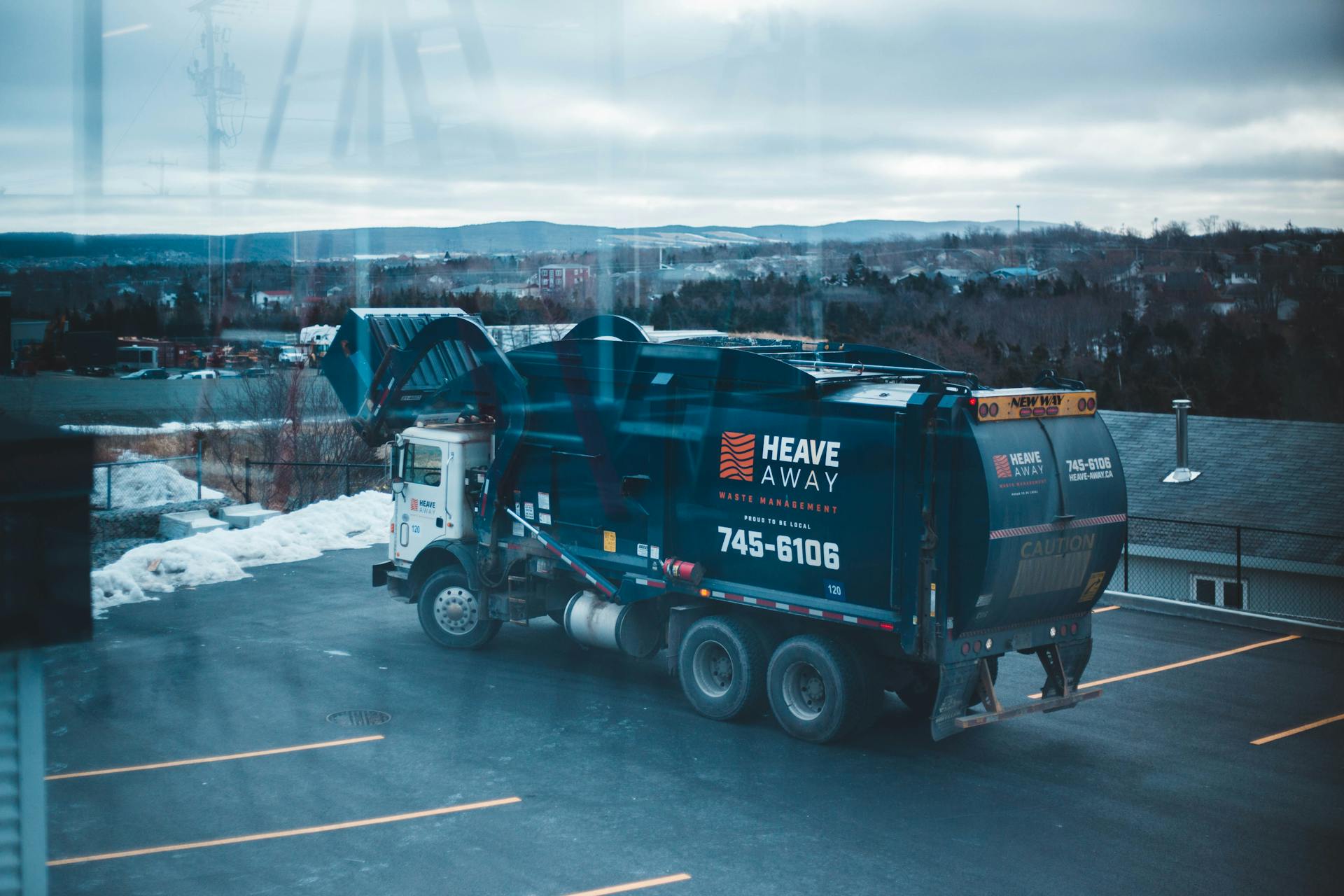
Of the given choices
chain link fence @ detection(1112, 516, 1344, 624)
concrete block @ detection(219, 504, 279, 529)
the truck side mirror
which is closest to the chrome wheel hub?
the truck side mirror

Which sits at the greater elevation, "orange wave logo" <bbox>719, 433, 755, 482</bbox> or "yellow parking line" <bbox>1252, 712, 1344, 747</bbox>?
"orange wave logo" <bbox>719, 433, 755, 482</bbox>

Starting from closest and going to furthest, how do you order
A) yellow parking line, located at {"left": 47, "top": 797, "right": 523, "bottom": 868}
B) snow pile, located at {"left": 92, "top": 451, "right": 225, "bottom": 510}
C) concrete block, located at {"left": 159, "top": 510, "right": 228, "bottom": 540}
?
yellow parking line, located at {"left": 47, "top": 797, "right": 523, "bottom": 868}, concrete block, located at {"left": 159, "top": 510, "right": 228, "bottom": 540}, snow pile, located at {"left": 92, "top": 451, "right": 225, "bottom": 510}

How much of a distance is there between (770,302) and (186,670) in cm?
2265

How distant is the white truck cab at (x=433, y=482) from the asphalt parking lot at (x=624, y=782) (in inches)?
54.2

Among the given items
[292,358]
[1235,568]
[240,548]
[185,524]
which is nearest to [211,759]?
[240,548]

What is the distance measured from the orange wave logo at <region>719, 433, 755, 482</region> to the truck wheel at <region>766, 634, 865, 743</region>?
1.65m

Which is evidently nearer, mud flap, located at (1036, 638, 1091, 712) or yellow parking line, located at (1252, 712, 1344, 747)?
mud flap, located at (1036, 638, 1091, 712)

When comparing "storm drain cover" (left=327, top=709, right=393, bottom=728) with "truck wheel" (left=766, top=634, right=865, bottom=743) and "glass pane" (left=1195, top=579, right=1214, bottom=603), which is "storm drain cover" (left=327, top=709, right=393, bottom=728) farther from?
"glass pane" (left=1195, top=579, right=1214, bottom=603)

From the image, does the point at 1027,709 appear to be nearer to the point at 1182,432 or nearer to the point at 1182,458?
the point at 1182,432

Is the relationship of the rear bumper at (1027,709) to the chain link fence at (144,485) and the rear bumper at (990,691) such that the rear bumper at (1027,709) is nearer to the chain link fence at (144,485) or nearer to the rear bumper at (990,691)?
the rear bumper at (990,691)

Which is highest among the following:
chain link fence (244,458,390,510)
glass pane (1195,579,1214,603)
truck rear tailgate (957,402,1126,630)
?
truck rear tailgate (957,402,1126,630)

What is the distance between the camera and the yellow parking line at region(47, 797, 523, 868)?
8.34 m

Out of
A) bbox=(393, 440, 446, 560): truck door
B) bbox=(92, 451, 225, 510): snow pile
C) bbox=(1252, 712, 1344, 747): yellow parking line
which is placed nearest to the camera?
bbox=(1252, 712, 1344, 747): yellow parking line

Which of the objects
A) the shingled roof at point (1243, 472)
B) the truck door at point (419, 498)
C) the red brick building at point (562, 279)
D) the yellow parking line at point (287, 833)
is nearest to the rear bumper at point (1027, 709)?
the yellow parking line at point (287, 833)
